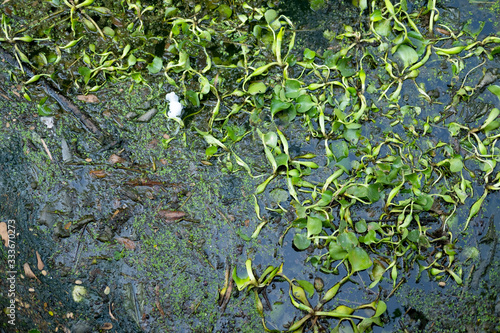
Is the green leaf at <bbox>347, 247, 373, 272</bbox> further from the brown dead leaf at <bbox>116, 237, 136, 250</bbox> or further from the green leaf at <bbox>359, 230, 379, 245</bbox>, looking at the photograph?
the brown dead leaf at <bbox>116, 237, 136, 250</bbox>

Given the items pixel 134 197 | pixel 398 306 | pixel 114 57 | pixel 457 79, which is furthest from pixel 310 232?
pixel 114 57

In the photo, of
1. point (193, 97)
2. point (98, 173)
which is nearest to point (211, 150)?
point (193, 97)

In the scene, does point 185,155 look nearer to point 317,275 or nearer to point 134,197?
point 134,197

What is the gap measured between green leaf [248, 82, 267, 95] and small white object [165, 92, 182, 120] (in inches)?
14.6

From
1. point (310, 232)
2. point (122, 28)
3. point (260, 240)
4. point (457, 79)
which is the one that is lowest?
point (260, 240)

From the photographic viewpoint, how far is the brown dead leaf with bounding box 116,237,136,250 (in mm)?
1619

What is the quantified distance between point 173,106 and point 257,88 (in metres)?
0.43

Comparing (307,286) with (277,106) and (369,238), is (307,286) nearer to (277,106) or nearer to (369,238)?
(369,238)

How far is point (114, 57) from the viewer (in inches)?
68.9

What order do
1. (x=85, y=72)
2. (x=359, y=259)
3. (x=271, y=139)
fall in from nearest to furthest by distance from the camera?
(x=359, y=259), (x=271, y=139), (x=85, y=72)

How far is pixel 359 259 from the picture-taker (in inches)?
58.3

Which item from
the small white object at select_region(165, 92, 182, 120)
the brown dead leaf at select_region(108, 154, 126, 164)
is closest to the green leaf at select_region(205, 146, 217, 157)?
the small white object at select_region(165, 92, 182, 120)

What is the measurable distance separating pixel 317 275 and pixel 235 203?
518 millimetres

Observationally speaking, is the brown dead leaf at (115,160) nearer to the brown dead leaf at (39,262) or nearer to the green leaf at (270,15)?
the brown dead leaf at (39,262)
